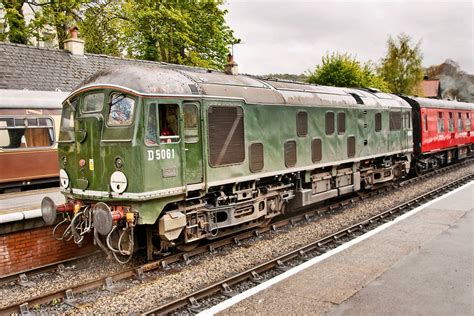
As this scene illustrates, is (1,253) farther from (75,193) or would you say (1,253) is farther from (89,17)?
(89,17)

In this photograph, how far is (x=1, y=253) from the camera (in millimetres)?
8102

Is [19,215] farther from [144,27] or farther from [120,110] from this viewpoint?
[144,27]

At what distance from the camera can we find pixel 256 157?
975cm

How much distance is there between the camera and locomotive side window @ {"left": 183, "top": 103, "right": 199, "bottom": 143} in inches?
318

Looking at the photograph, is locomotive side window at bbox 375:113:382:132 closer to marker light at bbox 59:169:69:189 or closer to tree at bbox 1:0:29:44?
marker light at bbox 59:169:69:189

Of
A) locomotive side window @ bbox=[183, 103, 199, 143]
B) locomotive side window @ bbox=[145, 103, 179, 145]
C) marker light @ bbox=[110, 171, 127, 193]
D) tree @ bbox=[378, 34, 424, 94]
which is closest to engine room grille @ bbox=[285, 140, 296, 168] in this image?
locomotive side window @ bbox=[183, 103, 199, 143]

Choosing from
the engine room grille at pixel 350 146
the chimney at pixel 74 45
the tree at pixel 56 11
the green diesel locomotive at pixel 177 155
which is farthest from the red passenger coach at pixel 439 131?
the tree at pixel 56 11

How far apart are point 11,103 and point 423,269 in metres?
11.8

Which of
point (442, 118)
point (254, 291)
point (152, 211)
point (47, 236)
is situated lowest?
point (254, 291)

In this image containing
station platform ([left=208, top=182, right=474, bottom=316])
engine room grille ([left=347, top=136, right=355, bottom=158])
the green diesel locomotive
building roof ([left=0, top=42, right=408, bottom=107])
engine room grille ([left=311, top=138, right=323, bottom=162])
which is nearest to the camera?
station platform ([left=208, top=182, right=474, bottom=316])

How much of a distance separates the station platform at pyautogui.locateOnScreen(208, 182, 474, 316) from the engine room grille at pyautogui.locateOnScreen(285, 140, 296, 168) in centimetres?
245

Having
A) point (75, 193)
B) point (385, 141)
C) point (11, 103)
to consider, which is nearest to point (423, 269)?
point (75, 193)

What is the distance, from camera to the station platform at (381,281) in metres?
6.15

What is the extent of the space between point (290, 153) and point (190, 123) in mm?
3504
